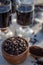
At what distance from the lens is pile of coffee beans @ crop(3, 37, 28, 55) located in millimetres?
850

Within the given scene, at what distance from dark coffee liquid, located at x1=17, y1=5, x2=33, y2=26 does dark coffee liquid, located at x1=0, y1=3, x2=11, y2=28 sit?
6 centimetres

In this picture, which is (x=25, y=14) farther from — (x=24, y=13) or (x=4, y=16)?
(x=4, y=16)

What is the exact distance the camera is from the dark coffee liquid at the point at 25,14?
3.49ft

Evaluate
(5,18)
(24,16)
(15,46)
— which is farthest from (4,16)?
(15,46)

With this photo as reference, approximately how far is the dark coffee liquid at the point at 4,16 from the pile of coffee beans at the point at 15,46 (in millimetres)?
175

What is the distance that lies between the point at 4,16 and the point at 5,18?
0.01 m

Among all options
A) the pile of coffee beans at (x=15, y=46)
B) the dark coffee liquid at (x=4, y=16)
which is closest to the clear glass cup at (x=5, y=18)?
the dark coffee liquid at (x=4, y=16)

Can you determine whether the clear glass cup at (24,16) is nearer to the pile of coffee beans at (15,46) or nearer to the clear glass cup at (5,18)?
the clear glass cup at (5,18)

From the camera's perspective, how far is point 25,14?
1063 millimetres

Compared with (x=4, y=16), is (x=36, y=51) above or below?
below

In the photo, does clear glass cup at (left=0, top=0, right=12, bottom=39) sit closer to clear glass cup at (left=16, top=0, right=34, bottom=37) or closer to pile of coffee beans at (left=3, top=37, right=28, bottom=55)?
clear glass cup at (left=16, top=0, right=34, bottom=37)

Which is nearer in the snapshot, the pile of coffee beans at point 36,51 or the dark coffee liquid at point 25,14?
the pile of coffee beans at point 36,51

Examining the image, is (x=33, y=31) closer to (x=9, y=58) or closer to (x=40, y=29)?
(x=40, y=29)

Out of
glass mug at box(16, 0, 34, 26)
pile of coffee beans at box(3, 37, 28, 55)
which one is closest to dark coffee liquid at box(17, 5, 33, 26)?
glass mug at box(16, 0, 34, 26)
